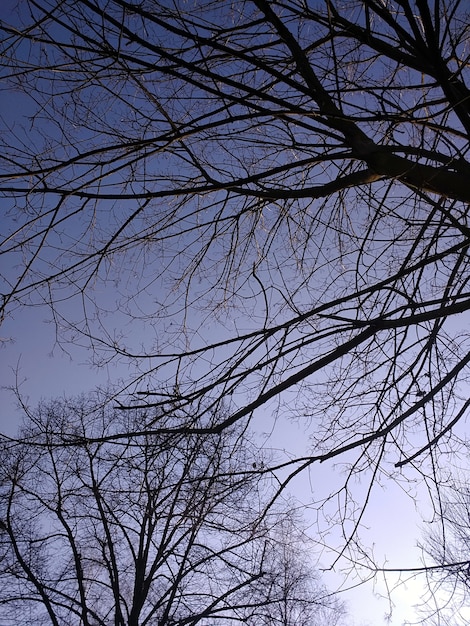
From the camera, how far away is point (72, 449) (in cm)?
291

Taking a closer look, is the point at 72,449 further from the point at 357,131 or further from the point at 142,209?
the point at 357,131

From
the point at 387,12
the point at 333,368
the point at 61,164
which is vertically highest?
the point at 387,12

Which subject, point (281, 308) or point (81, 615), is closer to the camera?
point (281, 308)

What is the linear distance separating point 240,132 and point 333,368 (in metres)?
1.54

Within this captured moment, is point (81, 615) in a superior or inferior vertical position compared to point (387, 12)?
inferior

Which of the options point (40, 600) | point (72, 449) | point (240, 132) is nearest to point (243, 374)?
point (72, 449)

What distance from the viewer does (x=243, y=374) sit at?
288 cm

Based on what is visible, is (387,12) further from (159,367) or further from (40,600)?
(40,600)

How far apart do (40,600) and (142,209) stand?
10565 mm

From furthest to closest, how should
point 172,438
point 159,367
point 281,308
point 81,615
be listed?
point 81,615
point 281,308
point 159,367
point 172,438

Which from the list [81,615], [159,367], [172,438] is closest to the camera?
[172,438]

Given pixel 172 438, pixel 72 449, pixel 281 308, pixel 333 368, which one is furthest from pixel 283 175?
pixel 72 449

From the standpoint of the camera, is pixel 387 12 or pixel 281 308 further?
pixel 281 308

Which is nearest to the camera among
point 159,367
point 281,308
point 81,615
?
point 159,367
